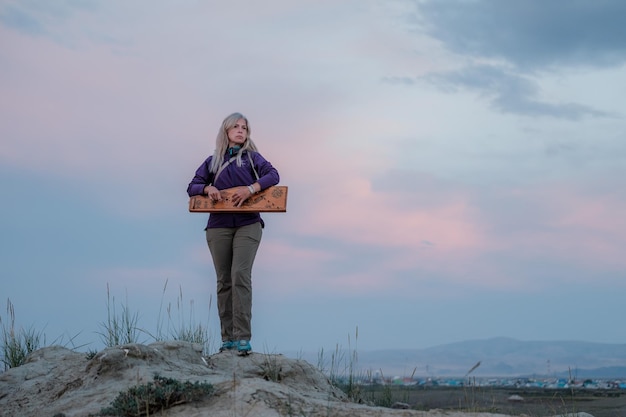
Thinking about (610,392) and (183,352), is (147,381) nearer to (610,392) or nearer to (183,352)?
(183,352)

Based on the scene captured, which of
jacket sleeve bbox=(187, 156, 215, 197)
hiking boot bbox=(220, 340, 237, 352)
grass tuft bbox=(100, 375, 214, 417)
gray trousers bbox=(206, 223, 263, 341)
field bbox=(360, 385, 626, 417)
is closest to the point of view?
grass tuft bbox=(100, 375, 214, 417)

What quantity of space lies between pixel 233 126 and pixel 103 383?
120 inches

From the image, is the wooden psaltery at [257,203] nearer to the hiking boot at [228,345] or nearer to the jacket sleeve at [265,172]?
the jacket sleeve at [265,172]

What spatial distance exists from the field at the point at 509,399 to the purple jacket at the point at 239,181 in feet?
8.10

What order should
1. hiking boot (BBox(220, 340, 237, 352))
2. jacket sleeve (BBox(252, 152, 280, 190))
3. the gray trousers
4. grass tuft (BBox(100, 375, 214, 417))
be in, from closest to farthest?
grass tuft (BBox(100, 375, 214, 417)) < the gray trousers < jacket sleeve (BBox(252, 152, 280, 190)) < hiking boot (BBox(220, 340, 237, 352))

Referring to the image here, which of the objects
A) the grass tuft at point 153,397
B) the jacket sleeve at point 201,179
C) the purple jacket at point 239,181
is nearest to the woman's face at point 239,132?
the purple jacket at point 239,181

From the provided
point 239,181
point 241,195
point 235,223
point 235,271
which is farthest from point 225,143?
point 235,271

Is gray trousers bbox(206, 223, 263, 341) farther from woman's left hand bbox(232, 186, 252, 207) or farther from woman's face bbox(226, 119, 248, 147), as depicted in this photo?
woman's face bbox(226, 119, 248, 147)

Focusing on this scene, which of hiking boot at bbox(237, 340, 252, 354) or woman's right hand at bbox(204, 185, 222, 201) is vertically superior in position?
woman's right hand at bbox(204, 185, 222, 201)

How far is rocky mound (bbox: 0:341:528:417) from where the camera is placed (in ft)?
19.9

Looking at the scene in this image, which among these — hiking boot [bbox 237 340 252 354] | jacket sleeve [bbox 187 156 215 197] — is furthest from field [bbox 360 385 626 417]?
jacket sleeve [bbox 187 156 215 197]

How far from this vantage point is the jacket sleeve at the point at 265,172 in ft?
27.9

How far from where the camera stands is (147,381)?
A: 6523 millimetres

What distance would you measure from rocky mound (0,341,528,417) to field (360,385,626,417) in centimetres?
120
